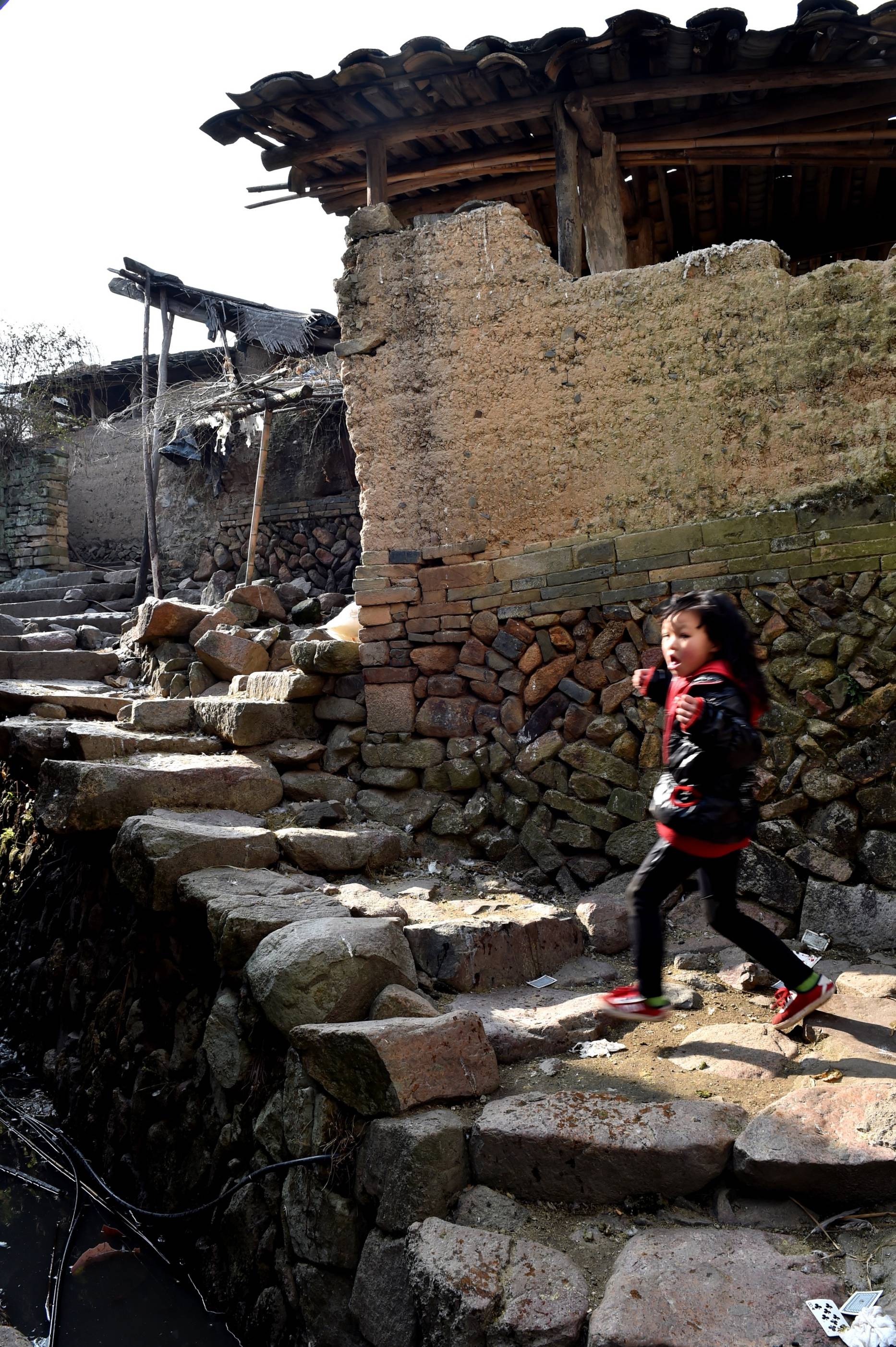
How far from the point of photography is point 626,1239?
7.67 feet

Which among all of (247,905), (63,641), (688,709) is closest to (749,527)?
(688,709)

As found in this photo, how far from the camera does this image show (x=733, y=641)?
289 cm

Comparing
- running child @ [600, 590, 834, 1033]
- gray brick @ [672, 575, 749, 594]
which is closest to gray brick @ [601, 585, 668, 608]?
gray brick @ [672, 575, 749, 594]

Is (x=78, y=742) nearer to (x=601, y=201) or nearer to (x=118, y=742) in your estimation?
(x=118, y=742)

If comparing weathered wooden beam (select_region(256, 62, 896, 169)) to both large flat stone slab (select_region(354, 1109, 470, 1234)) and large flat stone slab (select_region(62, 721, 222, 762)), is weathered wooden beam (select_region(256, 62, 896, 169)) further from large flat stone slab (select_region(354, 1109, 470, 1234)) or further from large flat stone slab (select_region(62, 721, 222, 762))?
large flat stone slab (select_region(354, 1109, 470, 1234))

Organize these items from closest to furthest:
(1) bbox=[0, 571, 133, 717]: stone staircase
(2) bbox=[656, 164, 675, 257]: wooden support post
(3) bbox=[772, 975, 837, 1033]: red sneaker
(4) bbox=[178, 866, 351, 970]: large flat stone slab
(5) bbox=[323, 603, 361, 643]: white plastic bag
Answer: (3) bbox=[772, 975, 837, 1033]: red sneaker → (4) bbox=[178, 866, 351, 970]: large flat stone slab → (5) bbox=[323, 603, 361, 643]: white plastic bag → (1) bbox=[0, 571, 133, 717]: stone staircase → (2) bbox=[656, 164, 675, 257]: wooden support post

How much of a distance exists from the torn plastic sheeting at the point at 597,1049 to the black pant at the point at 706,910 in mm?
315

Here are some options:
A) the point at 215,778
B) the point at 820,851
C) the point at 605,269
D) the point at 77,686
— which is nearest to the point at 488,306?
the point at 605,269

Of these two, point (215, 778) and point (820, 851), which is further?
point (215, 778)

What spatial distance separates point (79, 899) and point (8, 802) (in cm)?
127

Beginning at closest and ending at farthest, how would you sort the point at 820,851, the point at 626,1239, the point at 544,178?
1. the point at 626,1239
2. the point at 820,851
3. the point at 544,178

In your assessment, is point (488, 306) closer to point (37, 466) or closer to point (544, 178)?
point (544, 178)

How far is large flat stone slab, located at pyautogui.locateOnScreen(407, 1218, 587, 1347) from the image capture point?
209 centimetres

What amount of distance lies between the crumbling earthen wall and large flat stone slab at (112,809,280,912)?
1.90m
